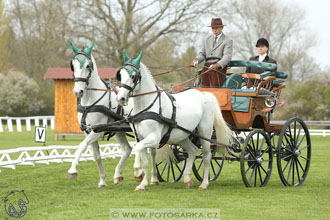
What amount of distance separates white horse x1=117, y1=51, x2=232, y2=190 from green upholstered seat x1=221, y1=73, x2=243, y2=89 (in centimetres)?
51

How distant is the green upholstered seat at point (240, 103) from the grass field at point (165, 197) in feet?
4.20

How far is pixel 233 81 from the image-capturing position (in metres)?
10.1

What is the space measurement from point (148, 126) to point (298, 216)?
8.24 feet

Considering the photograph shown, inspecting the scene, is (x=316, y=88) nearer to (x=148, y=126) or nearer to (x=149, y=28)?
(x=149, y=28)

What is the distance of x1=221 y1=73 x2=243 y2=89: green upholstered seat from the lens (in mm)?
9992

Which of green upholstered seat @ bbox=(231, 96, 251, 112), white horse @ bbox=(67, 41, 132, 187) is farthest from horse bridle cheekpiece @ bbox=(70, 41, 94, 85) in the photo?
green upholstered seat @ bbox=(231, 96, 251, 112)

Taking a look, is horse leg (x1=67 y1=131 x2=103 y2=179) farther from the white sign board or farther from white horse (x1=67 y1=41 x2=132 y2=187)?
the white sign board

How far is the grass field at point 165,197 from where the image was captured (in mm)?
7270

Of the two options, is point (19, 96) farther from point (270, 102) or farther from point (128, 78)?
point (128, 78)

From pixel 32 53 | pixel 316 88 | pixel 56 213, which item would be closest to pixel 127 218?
pixel 56 213

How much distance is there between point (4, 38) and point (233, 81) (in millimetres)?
42506

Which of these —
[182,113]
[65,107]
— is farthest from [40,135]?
[65,107]

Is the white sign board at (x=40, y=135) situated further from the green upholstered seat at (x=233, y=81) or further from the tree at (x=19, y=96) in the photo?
the tree at (x=19, y=96)

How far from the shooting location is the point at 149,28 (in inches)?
1235
